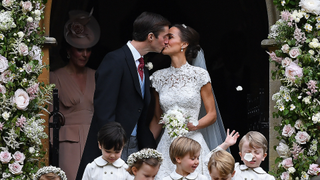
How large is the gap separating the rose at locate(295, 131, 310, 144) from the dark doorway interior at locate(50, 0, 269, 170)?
6.84ft

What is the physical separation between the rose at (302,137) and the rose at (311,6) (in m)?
1.14

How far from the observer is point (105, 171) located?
448cm

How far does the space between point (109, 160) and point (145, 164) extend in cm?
40

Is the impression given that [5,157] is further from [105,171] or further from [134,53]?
[134,53]

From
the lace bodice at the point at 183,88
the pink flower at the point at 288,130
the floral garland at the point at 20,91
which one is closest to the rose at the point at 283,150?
the pink flower at the point at 288,130

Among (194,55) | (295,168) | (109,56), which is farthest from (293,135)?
(109,56)

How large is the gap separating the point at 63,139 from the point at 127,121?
1.77 metres

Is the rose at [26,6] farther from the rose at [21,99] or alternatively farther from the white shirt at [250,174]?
the white shirt at [250,174]

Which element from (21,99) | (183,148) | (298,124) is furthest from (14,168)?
(298,124)

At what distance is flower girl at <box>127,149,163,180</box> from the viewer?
13.8 feet

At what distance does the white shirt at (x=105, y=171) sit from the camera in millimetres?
4477

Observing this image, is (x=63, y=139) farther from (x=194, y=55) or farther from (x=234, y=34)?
(x=234, y=34)

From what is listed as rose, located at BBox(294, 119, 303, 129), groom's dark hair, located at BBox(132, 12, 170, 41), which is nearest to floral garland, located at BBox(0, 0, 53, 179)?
groom's dark hair, located at BBox(132, 12, 170, 41)

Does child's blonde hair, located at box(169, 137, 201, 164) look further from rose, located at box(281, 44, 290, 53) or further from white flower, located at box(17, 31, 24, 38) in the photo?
white flower, located at box(17, 31, 24, 38)
